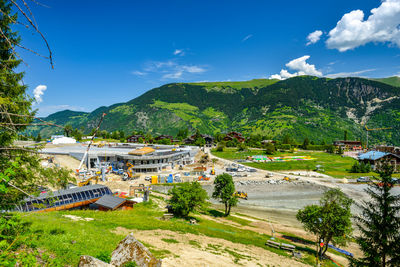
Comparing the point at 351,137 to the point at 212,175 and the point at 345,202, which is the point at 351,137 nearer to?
the point at 212,175

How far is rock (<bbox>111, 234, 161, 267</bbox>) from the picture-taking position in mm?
9285

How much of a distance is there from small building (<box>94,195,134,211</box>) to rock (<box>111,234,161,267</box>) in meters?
18.9

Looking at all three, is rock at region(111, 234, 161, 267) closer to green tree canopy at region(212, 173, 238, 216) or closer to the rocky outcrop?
the rocky outcrop

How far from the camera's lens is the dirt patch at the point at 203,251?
13.8m

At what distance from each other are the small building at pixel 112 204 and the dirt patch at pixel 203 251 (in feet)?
32.7

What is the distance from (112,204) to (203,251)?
16.7 metres

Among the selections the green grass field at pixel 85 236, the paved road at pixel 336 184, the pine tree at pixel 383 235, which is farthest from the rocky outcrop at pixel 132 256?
the paved road at pixel 336 184

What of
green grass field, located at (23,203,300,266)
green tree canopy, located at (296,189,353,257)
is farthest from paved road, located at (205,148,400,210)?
green grass field, located at (23,203,300,266)

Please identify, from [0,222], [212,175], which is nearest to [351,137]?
[212,175]

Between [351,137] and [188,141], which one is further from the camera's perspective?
[351,137]

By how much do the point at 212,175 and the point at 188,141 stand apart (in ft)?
237

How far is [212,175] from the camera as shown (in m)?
66.7

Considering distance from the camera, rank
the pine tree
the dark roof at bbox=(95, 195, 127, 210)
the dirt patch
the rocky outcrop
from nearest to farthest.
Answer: the rocky outcrop → the dirt patch → the pine tree → the dark roof at bbox=(95, 195, 127, 210)

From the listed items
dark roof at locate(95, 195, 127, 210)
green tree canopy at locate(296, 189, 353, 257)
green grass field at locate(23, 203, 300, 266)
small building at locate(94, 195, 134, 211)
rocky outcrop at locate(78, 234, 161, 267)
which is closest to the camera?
rocky outcrop at locate(78, 234, 161, 267)
